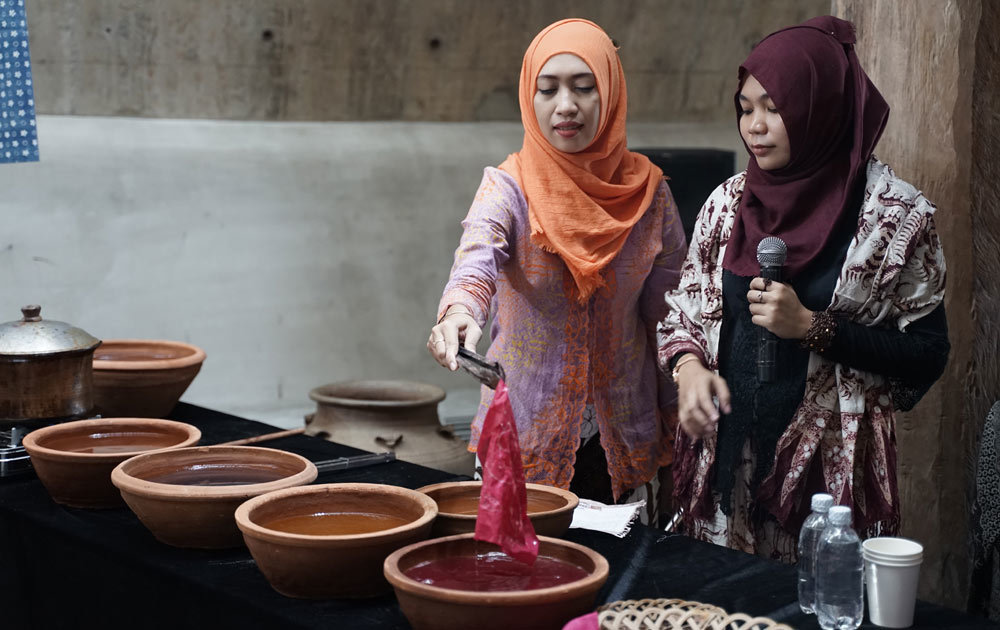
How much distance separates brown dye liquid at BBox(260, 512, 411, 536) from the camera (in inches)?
77.7

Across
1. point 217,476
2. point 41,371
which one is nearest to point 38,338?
point 41,371

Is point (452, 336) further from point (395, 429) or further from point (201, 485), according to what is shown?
point (395, 429)

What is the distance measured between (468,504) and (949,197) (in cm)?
170

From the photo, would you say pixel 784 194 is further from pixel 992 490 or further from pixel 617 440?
pixel 992 490

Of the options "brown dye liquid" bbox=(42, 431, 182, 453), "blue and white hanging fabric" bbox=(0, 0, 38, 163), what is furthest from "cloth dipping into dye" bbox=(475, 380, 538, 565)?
"blue and white hanging fabric" bbox=(0, 0, 38, 163)

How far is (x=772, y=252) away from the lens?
86.8 inches

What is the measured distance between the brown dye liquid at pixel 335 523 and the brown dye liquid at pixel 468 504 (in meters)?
0.13

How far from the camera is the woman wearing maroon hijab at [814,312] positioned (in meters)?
2.28

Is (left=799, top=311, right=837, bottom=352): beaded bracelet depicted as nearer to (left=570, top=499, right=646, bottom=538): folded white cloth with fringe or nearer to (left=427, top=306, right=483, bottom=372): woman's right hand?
(left=570, top=499, right=646, bottom=538): folded white cloth with fringe

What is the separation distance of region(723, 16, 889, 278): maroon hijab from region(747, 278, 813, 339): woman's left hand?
12 centimetres

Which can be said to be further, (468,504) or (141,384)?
(141,384)

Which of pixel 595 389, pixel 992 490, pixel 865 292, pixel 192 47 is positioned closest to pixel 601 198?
pixel 595 389

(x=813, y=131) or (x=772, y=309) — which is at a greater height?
(x=813, y=131)

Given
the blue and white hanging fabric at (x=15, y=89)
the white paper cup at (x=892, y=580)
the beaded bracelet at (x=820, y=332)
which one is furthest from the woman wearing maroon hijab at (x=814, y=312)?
the blue and white hanging fabric at (x=15, y=89)
